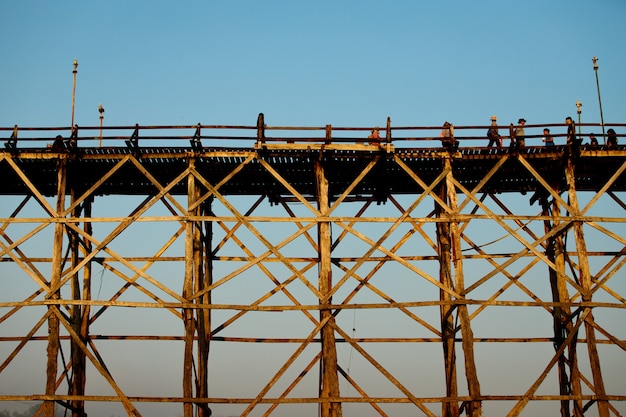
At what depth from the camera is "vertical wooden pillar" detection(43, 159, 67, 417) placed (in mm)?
16469

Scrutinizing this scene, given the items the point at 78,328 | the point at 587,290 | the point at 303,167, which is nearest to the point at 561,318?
the point at 587,290

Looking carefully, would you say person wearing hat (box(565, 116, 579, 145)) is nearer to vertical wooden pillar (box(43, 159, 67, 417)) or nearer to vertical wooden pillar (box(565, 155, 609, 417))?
Answer: vertical wooden pillar (box(565, 155, 609, 417))

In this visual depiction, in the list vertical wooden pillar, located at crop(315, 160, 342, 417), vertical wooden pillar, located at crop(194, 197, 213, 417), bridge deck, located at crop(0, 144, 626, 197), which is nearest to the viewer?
vertical wooden pillar, located at crop(315, 160, 342, 417)

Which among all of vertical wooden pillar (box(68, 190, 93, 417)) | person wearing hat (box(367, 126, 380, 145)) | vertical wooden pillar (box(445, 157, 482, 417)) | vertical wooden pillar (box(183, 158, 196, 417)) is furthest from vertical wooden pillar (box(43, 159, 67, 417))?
vertical wooden pillar (box(445, 157, 482, 417))

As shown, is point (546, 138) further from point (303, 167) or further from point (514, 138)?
point (303, 167)

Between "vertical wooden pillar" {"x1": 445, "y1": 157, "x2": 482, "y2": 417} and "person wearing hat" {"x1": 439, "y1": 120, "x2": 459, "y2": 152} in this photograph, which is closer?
"vertical wooden pillar" {"x1": 445, "y1": 157, "x2": 482, "y2": 417}

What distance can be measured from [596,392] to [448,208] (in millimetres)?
5426

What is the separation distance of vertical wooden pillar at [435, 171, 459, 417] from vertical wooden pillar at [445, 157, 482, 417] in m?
0.42

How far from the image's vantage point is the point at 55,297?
17016mm

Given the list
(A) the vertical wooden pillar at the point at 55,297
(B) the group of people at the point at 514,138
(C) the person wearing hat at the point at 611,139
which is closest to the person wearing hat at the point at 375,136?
(B) the group of people at the point at 514,138

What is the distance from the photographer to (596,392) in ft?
54.2

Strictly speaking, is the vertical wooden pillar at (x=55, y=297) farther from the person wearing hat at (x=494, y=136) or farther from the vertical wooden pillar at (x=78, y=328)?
the person wearing hat at (x=494, y=136)

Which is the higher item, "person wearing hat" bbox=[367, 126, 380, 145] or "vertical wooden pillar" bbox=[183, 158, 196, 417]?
"person wearing hat" bbox=[367, 126, 380, 145]

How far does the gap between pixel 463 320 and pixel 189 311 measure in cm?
638
